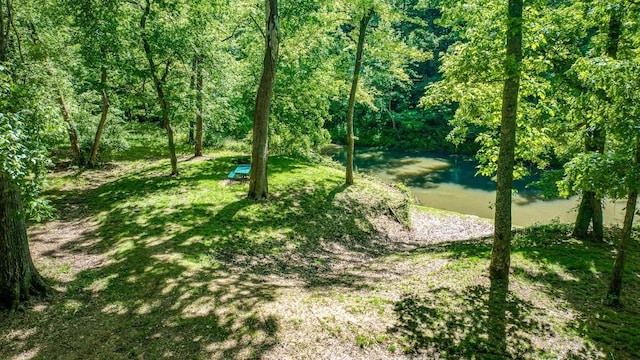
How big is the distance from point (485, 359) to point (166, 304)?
217 inches

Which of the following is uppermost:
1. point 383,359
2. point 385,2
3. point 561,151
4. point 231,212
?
point 385,2

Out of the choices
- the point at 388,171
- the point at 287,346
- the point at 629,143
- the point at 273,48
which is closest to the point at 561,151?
the point at 629,143

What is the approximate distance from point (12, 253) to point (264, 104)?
7799 millimetres

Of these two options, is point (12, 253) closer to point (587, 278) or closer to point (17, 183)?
point (17, 183)

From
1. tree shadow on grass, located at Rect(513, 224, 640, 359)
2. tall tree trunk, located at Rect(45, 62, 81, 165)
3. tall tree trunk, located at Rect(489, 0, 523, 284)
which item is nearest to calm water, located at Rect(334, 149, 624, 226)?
tree shadow on grass, located at Rect(513, 224, 640, 359)

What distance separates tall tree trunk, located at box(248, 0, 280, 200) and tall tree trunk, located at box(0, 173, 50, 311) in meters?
7.10

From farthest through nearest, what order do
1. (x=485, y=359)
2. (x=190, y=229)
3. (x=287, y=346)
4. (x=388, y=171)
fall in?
(x=388, y=171) → (x=190, y=229) → (x=287, y=346) → (x=485, y=359)

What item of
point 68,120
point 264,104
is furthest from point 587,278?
point 68,120

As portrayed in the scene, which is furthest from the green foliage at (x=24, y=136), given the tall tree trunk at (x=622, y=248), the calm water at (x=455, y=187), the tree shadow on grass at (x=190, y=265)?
the calm water at (x=455, y=187)

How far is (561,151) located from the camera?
464 inches

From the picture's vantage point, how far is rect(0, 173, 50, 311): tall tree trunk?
5.97 m

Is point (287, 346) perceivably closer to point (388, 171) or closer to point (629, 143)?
point (629, 143)

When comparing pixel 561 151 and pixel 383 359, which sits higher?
pixel 561 151

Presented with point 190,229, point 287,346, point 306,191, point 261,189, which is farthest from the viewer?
point 306,191
